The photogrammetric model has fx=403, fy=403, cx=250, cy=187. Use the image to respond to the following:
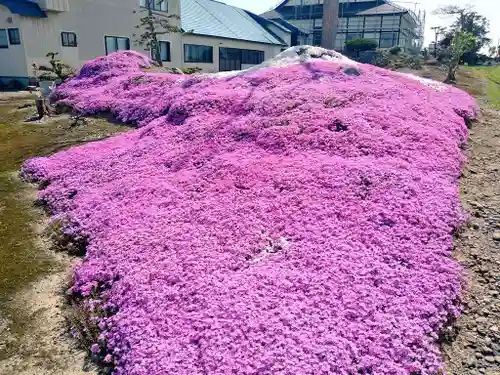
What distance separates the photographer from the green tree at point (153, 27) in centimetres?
3278

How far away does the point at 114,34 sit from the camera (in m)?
34.3

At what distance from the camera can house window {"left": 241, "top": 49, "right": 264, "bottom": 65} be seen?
155ft

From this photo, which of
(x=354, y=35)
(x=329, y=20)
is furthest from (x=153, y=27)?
(x=354, y=35)

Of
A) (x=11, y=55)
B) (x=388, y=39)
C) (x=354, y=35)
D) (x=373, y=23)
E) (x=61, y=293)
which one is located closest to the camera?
(x=61, y=293)

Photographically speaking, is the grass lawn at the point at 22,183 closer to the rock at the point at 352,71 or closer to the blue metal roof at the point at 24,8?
the blue metal roof at the point at 24,8

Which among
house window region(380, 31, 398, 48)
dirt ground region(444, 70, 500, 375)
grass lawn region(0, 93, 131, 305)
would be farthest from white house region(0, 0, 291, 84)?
dirt ground region(444, 70, 500, 375)

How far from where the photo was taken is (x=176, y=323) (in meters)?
5.41

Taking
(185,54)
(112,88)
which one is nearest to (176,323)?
(112,88)

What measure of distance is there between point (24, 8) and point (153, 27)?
932 cm

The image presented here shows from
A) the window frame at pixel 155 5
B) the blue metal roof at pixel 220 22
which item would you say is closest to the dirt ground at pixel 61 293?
the window frame at pixel 155 5

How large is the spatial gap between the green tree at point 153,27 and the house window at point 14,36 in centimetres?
902

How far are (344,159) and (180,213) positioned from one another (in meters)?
4.03

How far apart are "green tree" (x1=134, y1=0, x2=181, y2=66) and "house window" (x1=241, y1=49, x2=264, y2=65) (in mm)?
11094

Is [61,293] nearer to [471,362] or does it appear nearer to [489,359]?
[471,362]
